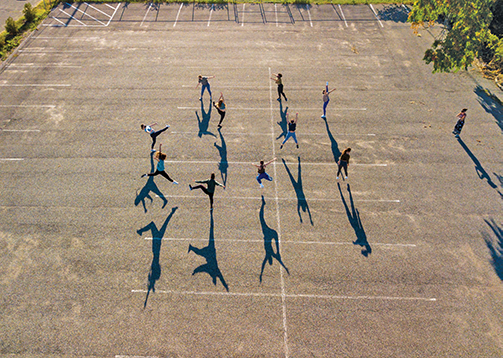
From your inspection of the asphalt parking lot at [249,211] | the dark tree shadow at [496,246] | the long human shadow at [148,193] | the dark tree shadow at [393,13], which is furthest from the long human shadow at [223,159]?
the dark tree shadow at [393,13]

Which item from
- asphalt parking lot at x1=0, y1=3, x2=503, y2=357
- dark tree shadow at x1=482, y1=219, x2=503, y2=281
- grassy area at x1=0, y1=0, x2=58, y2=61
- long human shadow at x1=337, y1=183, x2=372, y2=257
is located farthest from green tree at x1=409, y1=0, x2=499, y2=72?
grassy area at x1=0, y1=0, x2=58, y2=61

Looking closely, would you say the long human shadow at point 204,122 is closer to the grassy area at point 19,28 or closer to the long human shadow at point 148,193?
the long human shadow at point 148,193

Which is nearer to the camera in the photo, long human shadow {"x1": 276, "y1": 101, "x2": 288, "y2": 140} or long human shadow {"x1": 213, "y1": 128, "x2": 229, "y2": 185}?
long human shadow {"x1": 213, "y1": 128, "x2": 229, "y2": 185}

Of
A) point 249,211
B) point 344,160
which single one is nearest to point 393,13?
point 344,160

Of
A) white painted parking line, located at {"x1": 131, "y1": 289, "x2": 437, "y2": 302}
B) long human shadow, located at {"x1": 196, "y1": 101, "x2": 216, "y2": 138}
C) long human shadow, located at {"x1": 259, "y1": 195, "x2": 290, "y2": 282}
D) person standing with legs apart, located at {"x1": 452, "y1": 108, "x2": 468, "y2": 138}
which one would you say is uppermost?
person standing with legs apart, located at {"x1": 452, "y1": 108, "x2": 468, "y2": 138}

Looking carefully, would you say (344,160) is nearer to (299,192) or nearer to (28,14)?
(299,192)

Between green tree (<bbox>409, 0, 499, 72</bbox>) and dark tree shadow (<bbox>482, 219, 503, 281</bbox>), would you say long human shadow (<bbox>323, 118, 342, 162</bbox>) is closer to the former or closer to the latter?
dark tree shadow (<bbox>482, 219, 503, 281</bbox>)
